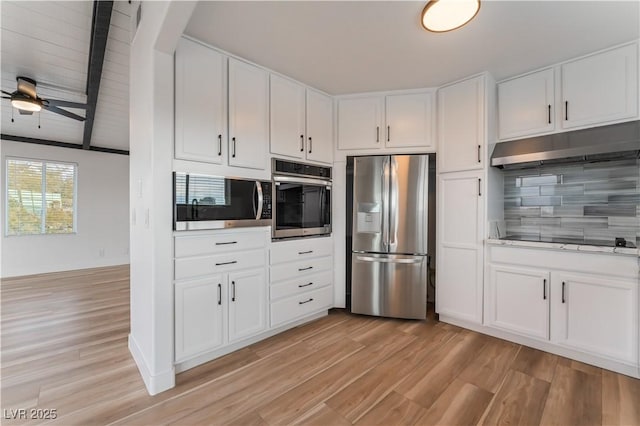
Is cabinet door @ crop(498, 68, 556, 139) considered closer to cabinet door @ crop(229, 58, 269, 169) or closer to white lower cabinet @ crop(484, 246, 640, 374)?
white lower cabinet @ crop(484, 246, 640, 374)

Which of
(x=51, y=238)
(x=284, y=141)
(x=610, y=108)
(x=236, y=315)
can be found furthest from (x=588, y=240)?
(x=51, y=238)

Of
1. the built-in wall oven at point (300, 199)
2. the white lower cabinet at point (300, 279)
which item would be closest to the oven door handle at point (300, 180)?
the built-in wall oven at point (300, 199)

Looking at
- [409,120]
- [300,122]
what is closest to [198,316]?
[300,122]

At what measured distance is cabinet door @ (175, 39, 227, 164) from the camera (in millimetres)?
1978

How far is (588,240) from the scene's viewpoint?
2.45 metres

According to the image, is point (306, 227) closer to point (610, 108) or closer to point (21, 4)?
point (610, 108)

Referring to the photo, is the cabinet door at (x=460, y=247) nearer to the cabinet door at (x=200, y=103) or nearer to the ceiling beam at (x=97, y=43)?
the cabinet door at (x=200, y=103)

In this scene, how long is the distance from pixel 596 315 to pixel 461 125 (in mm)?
1847

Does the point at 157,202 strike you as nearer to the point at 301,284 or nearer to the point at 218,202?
the point at 218,202

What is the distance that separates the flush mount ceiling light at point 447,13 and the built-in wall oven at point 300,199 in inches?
59.6

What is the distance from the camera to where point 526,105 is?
2.58m

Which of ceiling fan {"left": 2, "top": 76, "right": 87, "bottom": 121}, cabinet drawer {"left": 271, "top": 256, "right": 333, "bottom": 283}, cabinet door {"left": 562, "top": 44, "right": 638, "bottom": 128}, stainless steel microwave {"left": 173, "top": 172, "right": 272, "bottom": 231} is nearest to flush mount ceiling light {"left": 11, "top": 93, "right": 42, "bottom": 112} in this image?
ceiling fan {"left": 2, "top": 76, "right": 87, "bottom": 121}

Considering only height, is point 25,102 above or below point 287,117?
above

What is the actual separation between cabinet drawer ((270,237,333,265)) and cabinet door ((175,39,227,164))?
3.00ft
